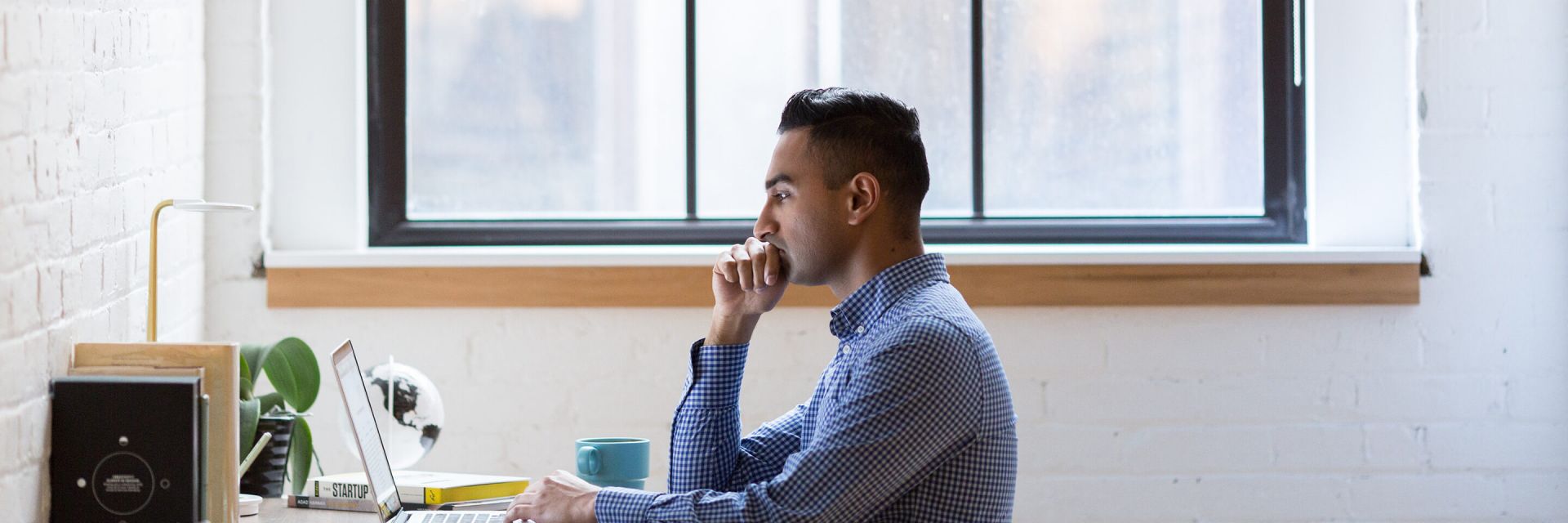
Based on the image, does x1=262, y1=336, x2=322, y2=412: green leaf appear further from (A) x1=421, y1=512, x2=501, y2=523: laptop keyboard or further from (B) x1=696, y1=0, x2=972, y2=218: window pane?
(B) x1=696, y1=0, x2=972, y2=218: window pane

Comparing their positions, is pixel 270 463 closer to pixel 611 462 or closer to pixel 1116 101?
pixel 611 462

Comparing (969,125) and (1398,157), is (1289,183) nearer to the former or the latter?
(1398,157)

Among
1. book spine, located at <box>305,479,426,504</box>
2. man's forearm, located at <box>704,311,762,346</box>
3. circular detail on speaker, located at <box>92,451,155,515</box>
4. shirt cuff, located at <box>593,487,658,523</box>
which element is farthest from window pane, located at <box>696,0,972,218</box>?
circular detail on speaker, located at <box>92,451,155,515</box>

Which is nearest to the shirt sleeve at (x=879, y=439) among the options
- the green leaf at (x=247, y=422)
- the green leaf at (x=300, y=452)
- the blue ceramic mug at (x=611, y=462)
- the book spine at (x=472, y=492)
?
the blue ceramic mug at (x=611, y=462)

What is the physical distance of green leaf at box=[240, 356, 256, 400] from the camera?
189cm

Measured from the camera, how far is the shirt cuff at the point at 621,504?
4.91ft

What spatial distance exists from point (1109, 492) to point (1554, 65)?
111cm

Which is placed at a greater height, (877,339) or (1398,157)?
(1398,157)

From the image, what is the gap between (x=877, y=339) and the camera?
149 cm

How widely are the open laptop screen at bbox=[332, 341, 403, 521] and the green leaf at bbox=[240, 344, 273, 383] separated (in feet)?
0.83

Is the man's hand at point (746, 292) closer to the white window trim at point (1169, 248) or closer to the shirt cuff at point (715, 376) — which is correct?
the shirt cuff at point (715, 376)

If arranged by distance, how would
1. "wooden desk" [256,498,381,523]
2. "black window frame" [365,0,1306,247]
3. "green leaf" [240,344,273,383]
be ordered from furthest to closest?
"black window frame" [365,0,1306,247]
"green leaf" [240,344,273,383]
"wooden desk" [256,498,381,523]

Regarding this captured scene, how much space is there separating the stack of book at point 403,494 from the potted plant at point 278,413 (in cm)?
6

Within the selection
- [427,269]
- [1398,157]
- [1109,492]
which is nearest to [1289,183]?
[1398,157]
